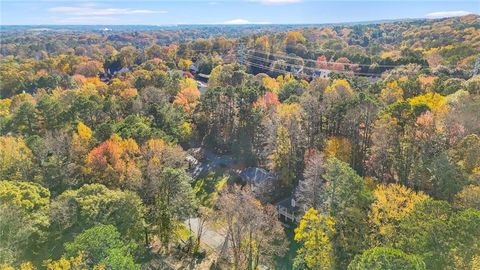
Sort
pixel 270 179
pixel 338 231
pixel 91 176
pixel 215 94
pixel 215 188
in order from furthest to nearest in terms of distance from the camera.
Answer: pixel 215 94 → pixel 215 188 → pixel 270 179 → pixel 91 176 → pixel 338 231

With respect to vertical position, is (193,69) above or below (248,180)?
above

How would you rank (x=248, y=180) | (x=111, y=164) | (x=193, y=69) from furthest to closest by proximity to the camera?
(x=193, y=69)
(x=248, y=180)
(x=111, y=164)

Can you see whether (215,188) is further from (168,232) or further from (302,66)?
(302,66)

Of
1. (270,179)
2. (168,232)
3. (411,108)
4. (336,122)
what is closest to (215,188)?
(270,179)

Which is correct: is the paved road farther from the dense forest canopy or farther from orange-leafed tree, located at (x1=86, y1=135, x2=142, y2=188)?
orange-leafed tree, located at (x1=86, y1=135, x2=142, y2=188)

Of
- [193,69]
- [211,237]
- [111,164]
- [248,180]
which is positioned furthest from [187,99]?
[193,69]

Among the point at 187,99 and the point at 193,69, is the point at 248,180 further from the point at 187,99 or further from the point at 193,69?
the point at 193,69

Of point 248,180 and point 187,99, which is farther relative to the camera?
point 187,99
